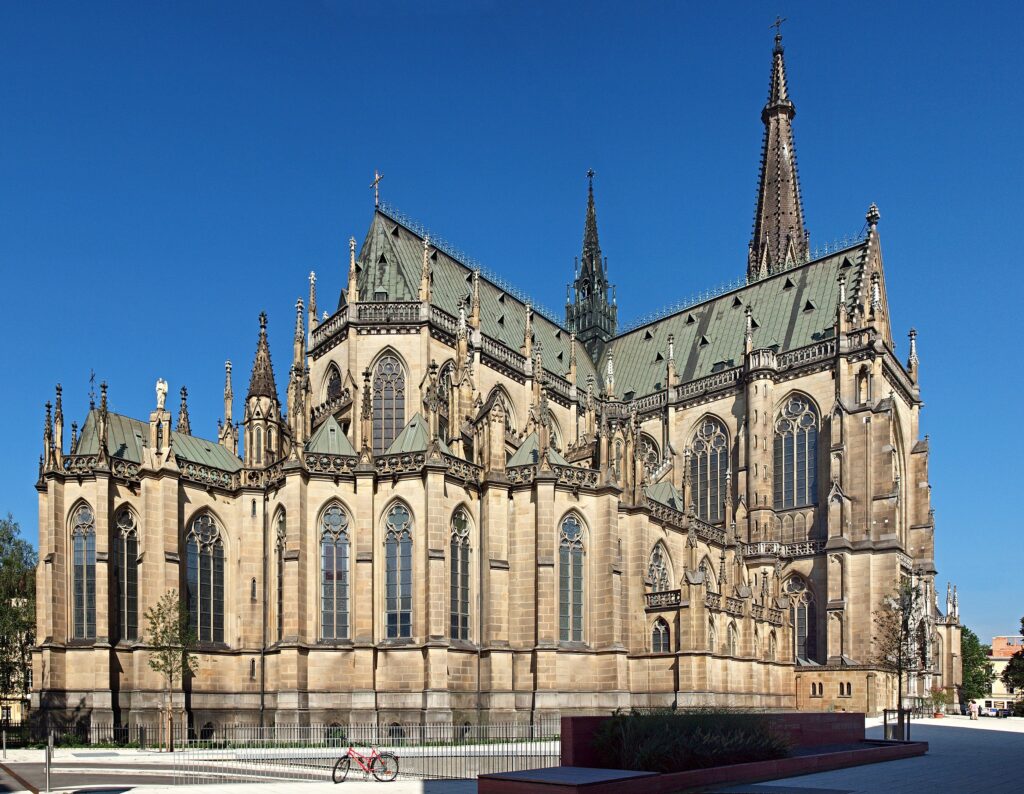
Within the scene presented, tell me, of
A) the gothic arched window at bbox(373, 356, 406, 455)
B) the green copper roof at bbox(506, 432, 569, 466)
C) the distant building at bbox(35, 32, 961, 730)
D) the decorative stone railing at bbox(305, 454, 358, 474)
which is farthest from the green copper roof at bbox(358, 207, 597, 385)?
the decorative stone railing at bbox(305, 454, 358, 474)

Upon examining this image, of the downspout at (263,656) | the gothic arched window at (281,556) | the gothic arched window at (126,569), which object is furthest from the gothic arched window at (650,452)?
the gothic arched window at (126,569)

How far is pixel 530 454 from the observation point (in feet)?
146

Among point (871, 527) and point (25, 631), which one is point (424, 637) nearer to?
point (25, 631)

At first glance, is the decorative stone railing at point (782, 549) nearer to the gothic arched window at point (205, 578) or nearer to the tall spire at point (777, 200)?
the tall spire at point (777, 200)

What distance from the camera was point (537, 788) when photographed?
17266mm

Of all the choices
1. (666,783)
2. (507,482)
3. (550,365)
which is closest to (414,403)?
(507,482)

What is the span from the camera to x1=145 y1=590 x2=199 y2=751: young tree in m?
35.9

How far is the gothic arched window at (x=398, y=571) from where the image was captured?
39.4m

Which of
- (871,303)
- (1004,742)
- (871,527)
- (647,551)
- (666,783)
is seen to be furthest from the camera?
(871,303)

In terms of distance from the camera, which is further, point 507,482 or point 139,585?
point 507,482

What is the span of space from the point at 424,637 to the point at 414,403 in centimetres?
1491

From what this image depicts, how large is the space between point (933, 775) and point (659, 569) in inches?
1046

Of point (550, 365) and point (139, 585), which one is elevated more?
point (550, 365)

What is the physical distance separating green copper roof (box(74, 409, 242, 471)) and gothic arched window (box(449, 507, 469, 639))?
1010 cm
